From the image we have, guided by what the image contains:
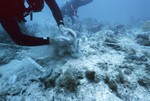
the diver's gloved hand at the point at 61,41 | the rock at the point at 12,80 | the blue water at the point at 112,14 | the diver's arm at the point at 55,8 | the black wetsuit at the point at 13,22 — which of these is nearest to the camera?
the black wetsuit at the point at 13,22

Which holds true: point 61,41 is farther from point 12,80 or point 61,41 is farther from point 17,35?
point 12,80

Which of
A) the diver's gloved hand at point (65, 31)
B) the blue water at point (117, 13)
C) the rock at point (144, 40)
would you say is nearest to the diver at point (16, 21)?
the diver's gloved hand at point (65, 31)

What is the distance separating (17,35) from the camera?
177 cm

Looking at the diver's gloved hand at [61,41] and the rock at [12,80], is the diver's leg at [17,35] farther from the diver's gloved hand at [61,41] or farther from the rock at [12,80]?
the rock at [12,80]

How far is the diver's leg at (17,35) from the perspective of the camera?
160 centimetres

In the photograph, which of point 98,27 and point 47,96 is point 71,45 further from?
point 98,27

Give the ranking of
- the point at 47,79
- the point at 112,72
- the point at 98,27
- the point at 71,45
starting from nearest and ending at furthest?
the point at 47,79 < the point at 112,72 < the point at 71,45 < the point at 98,27

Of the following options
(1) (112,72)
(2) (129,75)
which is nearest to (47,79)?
(1) (112,72)

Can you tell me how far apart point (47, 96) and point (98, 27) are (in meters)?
8.35

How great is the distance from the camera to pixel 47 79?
1.77 meters

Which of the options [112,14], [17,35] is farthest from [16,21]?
[112,14]

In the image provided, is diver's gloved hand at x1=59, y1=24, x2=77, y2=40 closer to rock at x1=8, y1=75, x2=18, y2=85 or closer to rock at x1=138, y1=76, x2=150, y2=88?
rock at x1=8, y1=75, x2=18, y2=85

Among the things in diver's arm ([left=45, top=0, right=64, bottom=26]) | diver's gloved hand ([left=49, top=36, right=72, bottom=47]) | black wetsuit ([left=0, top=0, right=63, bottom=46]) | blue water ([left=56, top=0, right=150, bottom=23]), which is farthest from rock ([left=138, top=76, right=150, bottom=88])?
blue water ([left=56, top=0, right=150, bottom=23])

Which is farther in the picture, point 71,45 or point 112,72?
point 71,45
